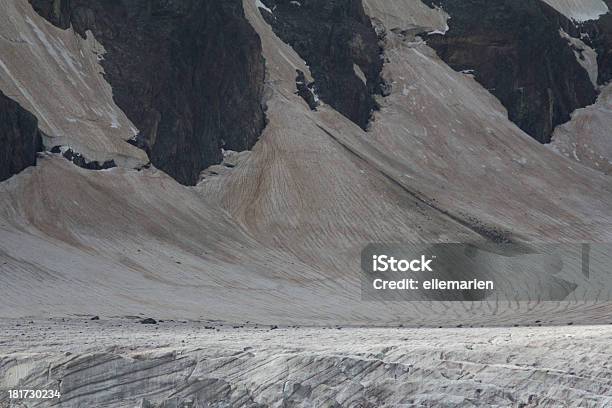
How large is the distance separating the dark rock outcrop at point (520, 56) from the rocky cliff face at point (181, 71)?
33.2 m

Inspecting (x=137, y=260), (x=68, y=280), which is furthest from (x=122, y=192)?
(x=68, y=280)

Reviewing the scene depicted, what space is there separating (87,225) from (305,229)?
19.0 metres

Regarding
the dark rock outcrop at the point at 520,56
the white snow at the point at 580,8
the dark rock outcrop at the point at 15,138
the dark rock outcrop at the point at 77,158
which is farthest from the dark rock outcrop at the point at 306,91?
the white snow at the point at 580,8

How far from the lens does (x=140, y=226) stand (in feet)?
327

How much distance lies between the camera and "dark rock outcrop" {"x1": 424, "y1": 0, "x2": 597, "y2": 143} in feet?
481

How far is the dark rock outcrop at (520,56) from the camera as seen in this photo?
147 metres

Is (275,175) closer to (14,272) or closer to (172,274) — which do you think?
(172,274)

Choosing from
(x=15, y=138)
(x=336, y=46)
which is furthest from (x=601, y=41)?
(x=15, y=138)

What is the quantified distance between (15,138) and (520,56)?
2661 inches

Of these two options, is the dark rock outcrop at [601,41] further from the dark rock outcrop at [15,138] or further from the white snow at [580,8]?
the dark rock outcrop at [15,138]

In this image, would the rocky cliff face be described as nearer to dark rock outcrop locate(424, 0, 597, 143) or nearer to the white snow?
dark rock outcrop locate(424, 0, 597, 143)

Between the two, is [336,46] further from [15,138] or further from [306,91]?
[15,138]

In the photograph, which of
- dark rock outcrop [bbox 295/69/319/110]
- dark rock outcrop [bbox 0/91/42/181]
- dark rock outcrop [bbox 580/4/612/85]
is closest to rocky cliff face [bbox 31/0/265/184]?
dark rock outcrop [bbox 295/69/319/110]

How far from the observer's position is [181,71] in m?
121
